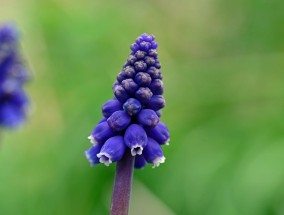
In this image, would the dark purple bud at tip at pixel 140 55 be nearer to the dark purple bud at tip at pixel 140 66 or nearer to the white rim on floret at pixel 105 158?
the dark purple bud at tip at pixel 140 66

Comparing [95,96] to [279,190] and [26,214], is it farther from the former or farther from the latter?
[279,190]

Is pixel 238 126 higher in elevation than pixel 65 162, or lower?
higher

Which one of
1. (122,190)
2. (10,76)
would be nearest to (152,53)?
(122,190)

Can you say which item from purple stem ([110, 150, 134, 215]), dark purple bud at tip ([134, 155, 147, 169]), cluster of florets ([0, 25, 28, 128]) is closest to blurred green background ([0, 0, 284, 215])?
cluster of florets ([0, 25, 28, 128])

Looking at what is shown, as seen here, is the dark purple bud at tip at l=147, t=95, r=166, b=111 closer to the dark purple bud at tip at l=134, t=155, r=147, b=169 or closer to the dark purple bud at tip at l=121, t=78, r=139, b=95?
the dark purple bud at tip at l=121, t=78, r=139, b=95

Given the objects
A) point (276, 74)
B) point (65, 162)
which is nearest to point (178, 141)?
point (65, 162)

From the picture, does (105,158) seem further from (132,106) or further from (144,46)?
(144,46)

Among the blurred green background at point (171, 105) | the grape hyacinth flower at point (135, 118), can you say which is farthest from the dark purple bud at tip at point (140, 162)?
the blurred green background at point (171, 105)
